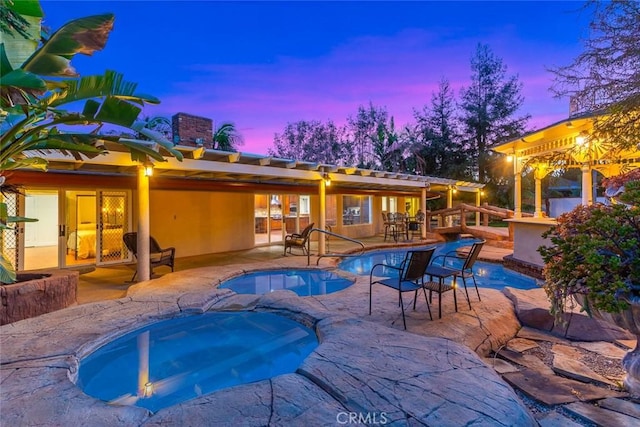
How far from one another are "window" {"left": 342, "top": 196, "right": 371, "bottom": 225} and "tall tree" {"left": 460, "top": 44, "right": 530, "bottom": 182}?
13.5 meters

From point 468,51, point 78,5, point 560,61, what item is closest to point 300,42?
point 78,5

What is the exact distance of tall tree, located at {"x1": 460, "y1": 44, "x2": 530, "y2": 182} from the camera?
83.8 feet

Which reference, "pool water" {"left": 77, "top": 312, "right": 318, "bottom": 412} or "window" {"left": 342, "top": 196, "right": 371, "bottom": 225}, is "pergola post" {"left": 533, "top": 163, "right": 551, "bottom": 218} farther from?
"pool water" {"left": 77, "top": 312, "right": 318, "bottom": 412}

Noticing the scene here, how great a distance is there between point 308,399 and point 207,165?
6.24 metres

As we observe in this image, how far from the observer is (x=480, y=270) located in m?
9.74

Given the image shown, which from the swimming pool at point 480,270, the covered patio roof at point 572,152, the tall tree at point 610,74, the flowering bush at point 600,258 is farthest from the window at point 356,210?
the flowering bush at point 600,258

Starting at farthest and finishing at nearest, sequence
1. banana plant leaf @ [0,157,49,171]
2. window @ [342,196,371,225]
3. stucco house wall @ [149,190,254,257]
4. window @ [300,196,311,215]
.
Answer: window @ [342,196,371,225]
window @ [300,196,311,215]
stucco house wall @ [149,190,254,257]
banana plant leaf @ [0,157,49,171]

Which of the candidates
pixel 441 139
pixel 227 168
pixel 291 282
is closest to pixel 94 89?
pixel 227 168

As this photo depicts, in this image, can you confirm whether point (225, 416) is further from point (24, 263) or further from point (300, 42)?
point (300, 42)

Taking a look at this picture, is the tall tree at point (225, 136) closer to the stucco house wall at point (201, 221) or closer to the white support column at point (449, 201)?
the stucco house wall at point (201, 221)

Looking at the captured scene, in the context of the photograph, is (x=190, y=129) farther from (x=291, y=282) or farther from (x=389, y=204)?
(x=389, y=204)

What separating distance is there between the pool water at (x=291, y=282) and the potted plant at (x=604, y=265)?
477cm

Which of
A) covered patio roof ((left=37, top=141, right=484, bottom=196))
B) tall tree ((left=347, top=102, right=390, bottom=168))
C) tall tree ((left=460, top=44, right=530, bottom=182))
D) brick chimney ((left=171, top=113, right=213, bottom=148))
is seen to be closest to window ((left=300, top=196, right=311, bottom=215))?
covered patio roof ((left=37, top=141, right=484, bottom=196))

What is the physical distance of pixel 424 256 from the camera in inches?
180
